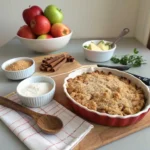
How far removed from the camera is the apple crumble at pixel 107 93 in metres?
0.53

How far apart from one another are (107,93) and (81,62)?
0.35 m

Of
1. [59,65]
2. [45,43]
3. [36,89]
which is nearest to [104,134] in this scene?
[36,89]

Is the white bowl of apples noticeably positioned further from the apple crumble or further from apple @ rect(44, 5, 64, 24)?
the apple crumble

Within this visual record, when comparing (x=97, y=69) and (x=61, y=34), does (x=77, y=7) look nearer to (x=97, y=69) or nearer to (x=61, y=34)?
(x=61, y=34)

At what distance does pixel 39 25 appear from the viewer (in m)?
0.87

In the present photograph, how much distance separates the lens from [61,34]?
2.96 feet

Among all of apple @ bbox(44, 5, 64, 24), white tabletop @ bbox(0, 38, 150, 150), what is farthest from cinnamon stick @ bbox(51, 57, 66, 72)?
apple @ bbox(44, 5, 64, 24)

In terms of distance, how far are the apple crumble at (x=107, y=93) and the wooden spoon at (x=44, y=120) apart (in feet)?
0.28

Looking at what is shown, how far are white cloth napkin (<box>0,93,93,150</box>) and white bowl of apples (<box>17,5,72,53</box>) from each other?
0.38m

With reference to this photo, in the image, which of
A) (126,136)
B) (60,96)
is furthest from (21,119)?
(126,136)

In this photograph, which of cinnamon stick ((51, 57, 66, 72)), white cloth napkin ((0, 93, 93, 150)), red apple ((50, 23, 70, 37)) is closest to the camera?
white cloth napkin ((0, 93, 93, 150))

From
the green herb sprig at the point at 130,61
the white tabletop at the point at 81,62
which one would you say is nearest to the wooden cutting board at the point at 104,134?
the white tabletop at the point at 81,62

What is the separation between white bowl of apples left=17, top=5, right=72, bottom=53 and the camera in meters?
0.87

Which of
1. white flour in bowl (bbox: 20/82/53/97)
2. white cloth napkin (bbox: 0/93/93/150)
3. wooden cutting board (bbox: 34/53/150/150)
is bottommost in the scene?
wooden cutting board (bbox: 34/53/150/150)
